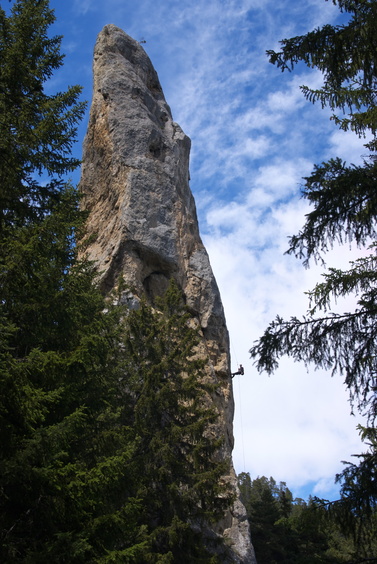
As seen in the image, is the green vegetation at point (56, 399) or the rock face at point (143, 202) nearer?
the green vegetation at point (56, 399)

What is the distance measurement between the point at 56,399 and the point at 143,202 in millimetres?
19739

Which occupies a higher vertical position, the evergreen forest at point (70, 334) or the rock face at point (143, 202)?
the rock face at point (143, 202)

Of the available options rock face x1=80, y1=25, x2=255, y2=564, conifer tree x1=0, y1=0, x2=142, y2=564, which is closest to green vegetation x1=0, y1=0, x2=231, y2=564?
conifer tree x1=0, y1=0, x2=142, y2=564

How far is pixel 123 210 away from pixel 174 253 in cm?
316

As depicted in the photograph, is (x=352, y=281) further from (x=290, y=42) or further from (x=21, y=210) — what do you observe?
(x=21, y=210)

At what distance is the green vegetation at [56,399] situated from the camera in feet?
22.6

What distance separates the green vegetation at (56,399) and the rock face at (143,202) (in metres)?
8.01

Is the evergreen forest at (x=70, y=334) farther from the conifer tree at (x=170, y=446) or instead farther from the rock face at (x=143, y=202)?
the rock face at (x=143, y=202)

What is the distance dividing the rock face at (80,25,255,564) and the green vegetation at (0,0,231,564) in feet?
26.3

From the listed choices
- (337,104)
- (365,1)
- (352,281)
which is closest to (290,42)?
(365,1)

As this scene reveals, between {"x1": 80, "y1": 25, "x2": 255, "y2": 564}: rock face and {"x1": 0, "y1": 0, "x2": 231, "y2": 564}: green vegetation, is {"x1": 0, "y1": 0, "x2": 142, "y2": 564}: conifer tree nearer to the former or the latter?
{"x1": 0, "y1": 0, "x2": 231, "y2": 564}: green vegetation

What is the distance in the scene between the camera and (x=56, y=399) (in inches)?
309

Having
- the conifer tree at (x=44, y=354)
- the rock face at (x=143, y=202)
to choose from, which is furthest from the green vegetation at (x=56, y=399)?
the rock face at (x=143, y=202)

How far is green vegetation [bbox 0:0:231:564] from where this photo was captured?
6891 millimetres
